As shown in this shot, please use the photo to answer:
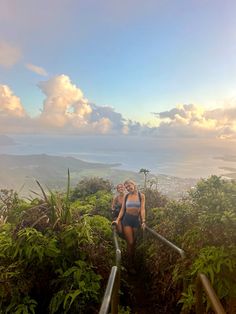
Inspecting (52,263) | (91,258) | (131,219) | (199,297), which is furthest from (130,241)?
(199,297)

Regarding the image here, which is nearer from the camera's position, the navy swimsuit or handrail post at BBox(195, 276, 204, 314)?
handrail post at BBox(195, 276, 204, 314)

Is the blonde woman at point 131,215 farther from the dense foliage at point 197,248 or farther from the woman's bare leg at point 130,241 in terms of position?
the dense foliage at point 197,248

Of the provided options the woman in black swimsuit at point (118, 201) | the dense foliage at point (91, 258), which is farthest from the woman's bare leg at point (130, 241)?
the woman in black swimsuit at point (118, 201)

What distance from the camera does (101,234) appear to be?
6309 mm

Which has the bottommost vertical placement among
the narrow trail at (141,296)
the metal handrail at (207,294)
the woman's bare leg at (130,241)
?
the narrow trail at (141,296)

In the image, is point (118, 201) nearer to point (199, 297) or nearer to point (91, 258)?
point (91, 258)

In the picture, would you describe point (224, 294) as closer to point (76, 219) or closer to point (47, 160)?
point (76, 219)

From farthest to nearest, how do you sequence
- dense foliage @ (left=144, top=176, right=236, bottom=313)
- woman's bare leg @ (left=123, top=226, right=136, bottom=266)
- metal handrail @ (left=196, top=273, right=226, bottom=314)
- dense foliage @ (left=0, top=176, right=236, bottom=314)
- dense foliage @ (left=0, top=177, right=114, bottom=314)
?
woman's bare leg @ (left=123, top=226, right=136, bottom=266) → dense foliage @ (left=0, top=177, right=114, bottom=314) → dense foliage @ (left=0, top=176, right=236, bottom=314) → dense foliage @ (left=144, top=176, right=236, bottom=313) → metal handrail @ (left=196, top=273, right=226, bottom=314)

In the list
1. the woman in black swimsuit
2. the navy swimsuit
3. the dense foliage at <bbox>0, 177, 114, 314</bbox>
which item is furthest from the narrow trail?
the woman in black swimsuit

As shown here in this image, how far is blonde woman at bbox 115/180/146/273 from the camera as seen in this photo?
6992 millimetres

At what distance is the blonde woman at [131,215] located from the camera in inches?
275

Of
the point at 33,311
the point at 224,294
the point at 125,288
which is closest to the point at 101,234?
the point at 125,288

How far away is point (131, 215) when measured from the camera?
7.28m

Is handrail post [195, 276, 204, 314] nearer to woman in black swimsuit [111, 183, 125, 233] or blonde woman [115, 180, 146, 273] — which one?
blonde woman [115, 180, 146, 273]
